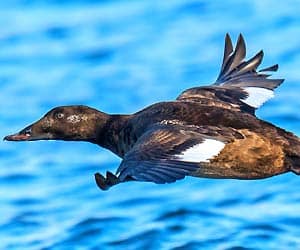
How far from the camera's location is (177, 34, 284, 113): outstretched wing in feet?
37.6

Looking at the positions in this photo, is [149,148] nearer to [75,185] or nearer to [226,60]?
[226,60]

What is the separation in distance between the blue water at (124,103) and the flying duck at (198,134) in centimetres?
155

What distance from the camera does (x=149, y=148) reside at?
992 centimetres

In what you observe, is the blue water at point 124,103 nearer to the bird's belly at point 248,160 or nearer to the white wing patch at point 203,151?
the bird's belly at point 248,160

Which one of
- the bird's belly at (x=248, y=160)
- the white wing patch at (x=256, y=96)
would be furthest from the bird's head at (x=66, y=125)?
the bird's belly at (x=248, y=160)

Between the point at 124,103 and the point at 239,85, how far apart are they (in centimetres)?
426

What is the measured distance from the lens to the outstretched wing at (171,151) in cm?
945

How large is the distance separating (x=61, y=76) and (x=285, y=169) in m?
6.72

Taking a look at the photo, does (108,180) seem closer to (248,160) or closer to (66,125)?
(248,160)

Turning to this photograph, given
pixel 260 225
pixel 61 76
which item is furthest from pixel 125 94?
pixel 260 225

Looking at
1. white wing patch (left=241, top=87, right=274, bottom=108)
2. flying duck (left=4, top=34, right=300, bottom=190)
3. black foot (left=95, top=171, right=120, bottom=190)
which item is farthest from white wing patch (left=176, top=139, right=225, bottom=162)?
white wing patch (left=241, top=87, right=274, bottom=108)

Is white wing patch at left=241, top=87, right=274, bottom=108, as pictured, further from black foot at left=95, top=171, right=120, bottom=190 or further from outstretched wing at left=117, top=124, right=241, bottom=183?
black foot at left=95, top=171, right=120, bottom=190

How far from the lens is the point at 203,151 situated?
9.86 m

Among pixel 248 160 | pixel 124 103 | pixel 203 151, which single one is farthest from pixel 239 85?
pixel 124 103
